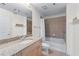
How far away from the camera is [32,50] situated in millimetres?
1206

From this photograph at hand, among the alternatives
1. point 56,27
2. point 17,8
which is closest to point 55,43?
point 56,27

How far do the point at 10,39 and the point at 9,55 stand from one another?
1.26 feet

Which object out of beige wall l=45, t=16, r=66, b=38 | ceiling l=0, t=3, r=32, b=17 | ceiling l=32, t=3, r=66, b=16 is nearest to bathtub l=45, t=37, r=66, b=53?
beige wall l=45, t=16, r=66, b=38

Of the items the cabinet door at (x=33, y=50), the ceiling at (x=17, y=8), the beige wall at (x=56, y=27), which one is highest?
the ceiling at (x=17, y=8)

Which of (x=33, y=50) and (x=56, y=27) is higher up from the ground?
(x=56, y=27)

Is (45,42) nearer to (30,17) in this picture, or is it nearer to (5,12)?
(30,17)

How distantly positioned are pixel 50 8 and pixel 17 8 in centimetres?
50

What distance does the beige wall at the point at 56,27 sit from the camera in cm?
119

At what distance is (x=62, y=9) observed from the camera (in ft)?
3.84

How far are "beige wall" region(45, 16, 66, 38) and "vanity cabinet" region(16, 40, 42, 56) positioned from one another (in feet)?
0.81

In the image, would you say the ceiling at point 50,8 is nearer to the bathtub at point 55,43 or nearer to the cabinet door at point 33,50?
the bathtub at point 55,43

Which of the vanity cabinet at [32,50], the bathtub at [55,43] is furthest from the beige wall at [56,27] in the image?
the vanity cabinet at [32,50]

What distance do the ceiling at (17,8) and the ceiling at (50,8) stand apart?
0.17 m

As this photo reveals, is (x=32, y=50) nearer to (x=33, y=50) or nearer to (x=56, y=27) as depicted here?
(x=33, y=50)
